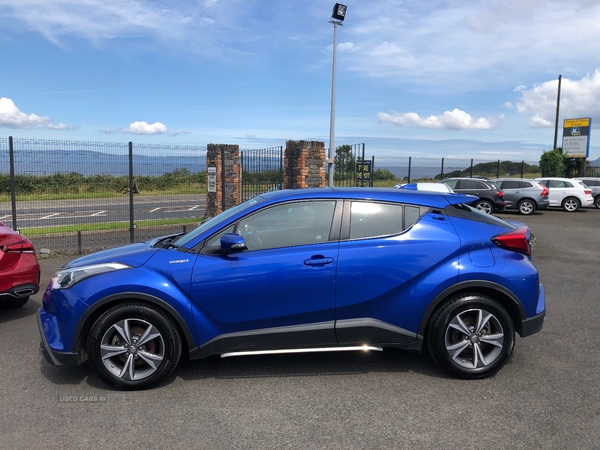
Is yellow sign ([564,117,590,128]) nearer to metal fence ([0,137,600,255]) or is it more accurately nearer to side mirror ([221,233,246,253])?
metal fence ([0,137,600,255])

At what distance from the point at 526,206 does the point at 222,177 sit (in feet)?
42.9

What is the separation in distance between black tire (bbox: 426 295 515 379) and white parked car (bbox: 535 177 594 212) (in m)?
19.9

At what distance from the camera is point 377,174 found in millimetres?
21375

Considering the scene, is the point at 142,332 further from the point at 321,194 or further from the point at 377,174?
the point at 377,174

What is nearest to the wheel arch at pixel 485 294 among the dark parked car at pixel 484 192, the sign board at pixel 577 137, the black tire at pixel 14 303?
the black tire at pixel 14 303

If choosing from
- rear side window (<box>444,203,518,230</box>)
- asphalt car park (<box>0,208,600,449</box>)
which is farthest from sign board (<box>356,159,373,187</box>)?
rear side window (<box>444,203,518,230</box>)

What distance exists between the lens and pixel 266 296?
400 cm

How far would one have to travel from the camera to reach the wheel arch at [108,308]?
12.9ft

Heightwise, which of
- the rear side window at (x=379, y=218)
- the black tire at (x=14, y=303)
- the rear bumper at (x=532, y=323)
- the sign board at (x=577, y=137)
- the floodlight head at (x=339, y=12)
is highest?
the floodlight head at (x=339, y=12)

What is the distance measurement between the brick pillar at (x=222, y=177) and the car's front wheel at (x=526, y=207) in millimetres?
12230

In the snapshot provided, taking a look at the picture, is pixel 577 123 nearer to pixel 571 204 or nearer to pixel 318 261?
pixel 571 204

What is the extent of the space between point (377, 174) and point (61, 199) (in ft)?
43.6

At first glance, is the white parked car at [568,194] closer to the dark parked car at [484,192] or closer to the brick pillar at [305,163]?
the dark parked car at [484,192]

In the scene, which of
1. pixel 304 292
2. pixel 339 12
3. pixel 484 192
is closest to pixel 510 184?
pixel 484 192
